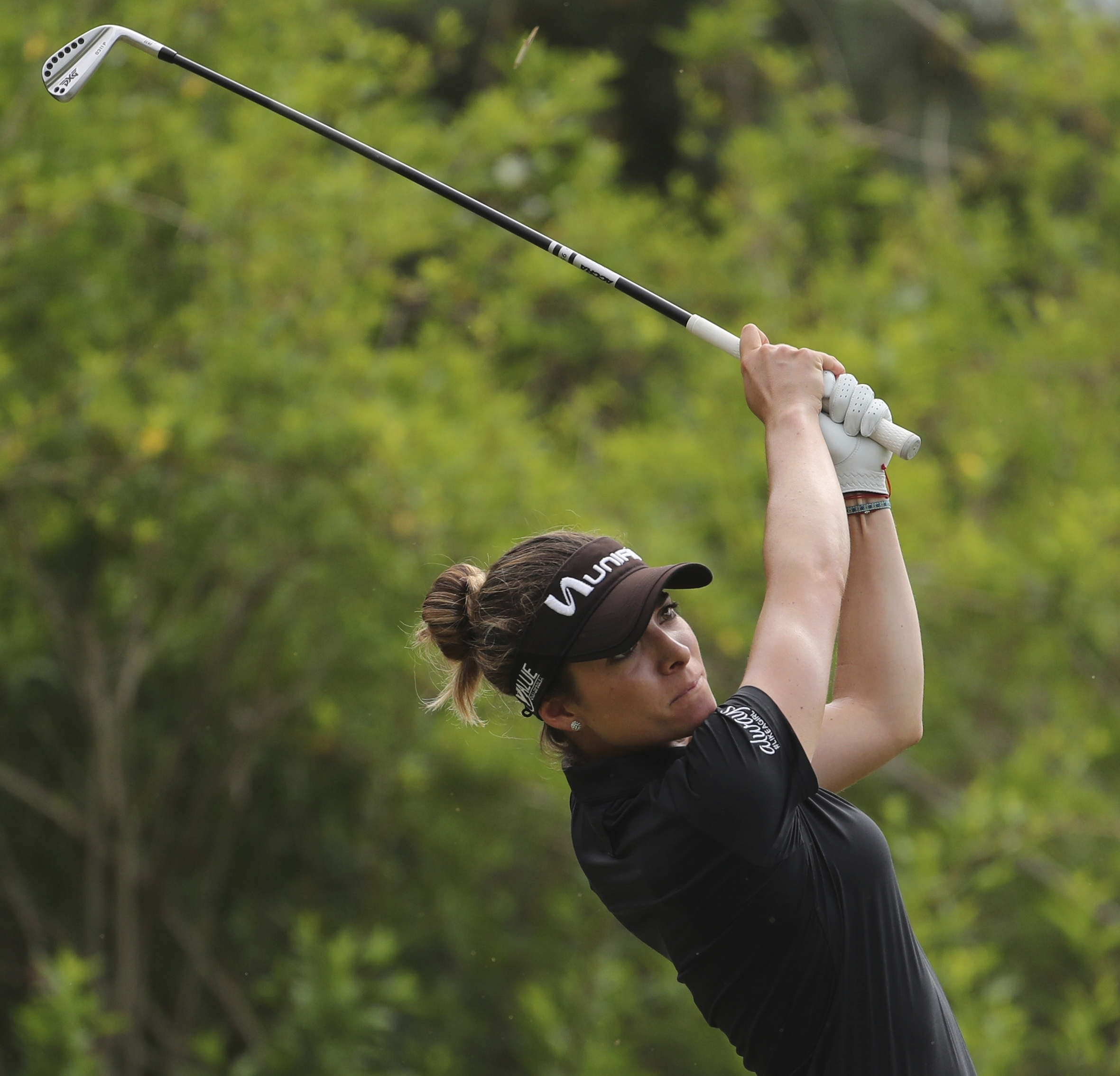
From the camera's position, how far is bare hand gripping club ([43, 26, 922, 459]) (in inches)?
73.2

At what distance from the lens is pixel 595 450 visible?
18.2ft

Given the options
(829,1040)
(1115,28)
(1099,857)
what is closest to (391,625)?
(1099,857)

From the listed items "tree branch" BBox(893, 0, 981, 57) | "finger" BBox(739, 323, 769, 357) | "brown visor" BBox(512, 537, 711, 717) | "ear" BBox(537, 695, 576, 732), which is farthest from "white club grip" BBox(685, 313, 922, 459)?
"tree branch" BBox(893, 0, 981, 57)

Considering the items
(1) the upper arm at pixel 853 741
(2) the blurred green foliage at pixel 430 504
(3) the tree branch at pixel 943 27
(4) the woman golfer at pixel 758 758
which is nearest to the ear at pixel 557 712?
(4) the woman golfer at pixel 758 758

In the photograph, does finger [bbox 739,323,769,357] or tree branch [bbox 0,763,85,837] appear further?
tree branch [bbox 0,763,85,837]

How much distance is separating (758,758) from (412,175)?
1.20 meters

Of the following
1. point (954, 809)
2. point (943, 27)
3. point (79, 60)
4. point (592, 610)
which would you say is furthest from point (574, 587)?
point (943, 27)

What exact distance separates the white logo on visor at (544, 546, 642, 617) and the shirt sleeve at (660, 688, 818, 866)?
0.26 metres

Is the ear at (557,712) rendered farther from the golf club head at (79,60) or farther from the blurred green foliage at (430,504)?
the blurred green foliage at (430,504)

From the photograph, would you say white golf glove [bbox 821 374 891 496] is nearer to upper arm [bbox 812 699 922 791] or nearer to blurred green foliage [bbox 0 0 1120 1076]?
upper arm [bbox 812 699 922 791]

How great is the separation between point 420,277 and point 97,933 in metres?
2.89

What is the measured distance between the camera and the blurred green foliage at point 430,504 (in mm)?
4469

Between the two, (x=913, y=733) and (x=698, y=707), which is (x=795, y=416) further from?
(x=913, y=733)

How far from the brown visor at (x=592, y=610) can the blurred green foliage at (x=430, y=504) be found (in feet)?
7.29
